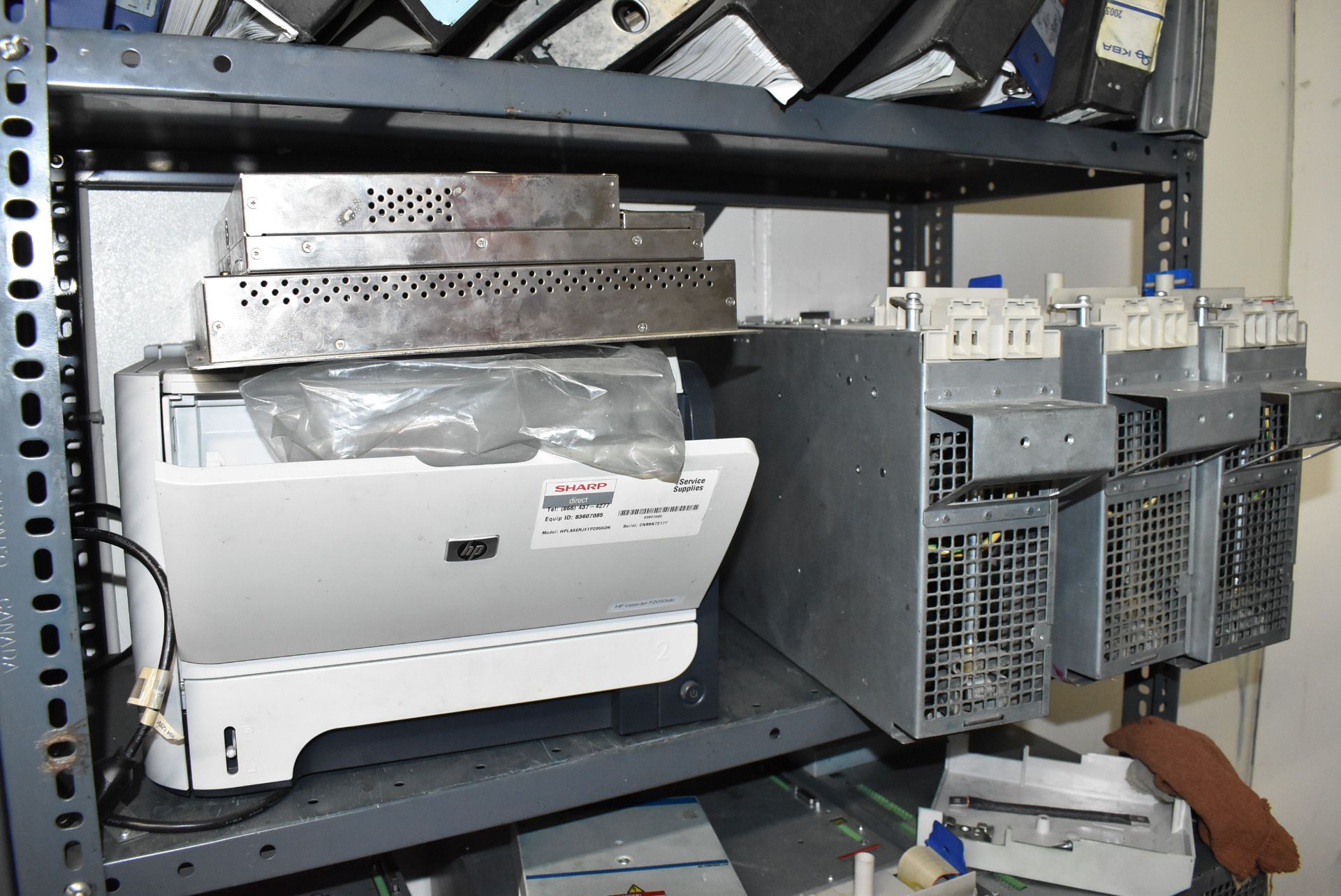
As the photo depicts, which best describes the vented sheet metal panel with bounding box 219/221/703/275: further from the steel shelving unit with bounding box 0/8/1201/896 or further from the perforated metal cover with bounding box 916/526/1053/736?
the perforated metal cover with bounding box 916/526/1053/736

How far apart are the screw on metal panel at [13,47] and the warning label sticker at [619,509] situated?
39cm

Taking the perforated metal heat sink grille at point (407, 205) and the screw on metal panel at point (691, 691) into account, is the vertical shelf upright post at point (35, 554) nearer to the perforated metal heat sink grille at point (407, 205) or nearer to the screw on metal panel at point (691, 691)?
the perforated metal heat sink grille at point (407, 205)

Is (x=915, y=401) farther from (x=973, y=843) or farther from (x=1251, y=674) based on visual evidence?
(x=1251, y=674)

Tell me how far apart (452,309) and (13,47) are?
0.92 feet

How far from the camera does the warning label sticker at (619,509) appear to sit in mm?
636

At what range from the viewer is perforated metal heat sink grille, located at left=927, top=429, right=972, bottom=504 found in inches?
26.9

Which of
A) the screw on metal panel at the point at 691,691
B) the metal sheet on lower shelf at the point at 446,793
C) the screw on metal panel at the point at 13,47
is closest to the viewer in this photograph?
the screw on metal panel at the point at 13,47

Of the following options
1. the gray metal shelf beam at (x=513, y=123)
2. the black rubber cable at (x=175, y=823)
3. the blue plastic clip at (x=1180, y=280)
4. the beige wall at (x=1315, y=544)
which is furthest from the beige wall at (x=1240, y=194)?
the black rubber cable at (x=175, y=823)

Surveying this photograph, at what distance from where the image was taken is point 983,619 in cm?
74

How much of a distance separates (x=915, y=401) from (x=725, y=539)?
0.18 metres

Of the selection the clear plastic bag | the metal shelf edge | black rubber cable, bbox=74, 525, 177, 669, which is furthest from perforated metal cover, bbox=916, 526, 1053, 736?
black rubber cable, bbox=74, 525, 177, 669

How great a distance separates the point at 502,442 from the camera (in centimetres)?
61

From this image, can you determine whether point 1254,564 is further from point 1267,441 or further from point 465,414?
point 465,414

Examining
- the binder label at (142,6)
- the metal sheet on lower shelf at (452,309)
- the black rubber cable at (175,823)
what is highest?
the binder label at (142,6)
